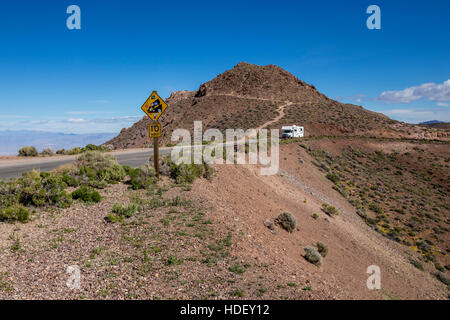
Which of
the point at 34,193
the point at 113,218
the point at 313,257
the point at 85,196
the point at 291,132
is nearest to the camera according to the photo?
the point at 113,218

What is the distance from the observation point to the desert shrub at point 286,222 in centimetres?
1164

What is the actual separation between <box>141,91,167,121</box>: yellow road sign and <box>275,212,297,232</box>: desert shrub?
6.70m

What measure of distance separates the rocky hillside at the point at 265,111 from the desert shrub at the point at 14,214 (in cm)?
4284

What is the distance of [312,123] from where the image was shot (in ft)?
160

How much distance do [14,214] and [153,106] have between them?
19.2 feet

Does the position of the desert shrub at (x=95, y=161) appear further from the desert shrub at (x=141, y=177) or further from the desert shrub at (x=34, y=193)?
the desert shrub at (x=34, y=193)

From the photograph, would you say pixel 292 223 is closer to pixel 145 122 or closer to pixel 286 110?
pixel 286 110

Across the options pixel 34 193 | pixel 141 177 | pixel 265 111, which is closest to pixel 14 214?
pixel 34 193

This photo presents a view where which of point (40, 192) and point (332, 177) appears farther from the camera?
point (332, 177)

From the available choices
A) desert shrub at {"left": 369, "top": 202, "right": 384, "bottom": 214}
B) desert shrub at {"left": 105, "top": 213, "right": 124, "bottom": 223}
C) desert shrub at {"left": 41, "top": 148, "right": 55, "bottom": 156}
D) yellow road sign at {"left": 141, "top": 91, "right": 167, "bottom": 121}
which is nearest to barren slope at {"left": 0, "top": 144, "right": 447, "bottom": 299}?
desert shrub at {"left": 105, "top": 213, "right": 124, "bottom": 223}

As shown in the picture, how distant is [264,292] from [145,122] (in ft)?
255

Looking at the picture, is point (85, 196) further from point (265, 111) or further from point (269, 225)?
point (265, 111)

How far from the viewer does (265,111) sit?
5844 centimetres

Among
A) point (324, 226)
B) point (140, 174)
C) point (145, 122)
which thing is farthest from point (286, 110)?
point (140, 174)
